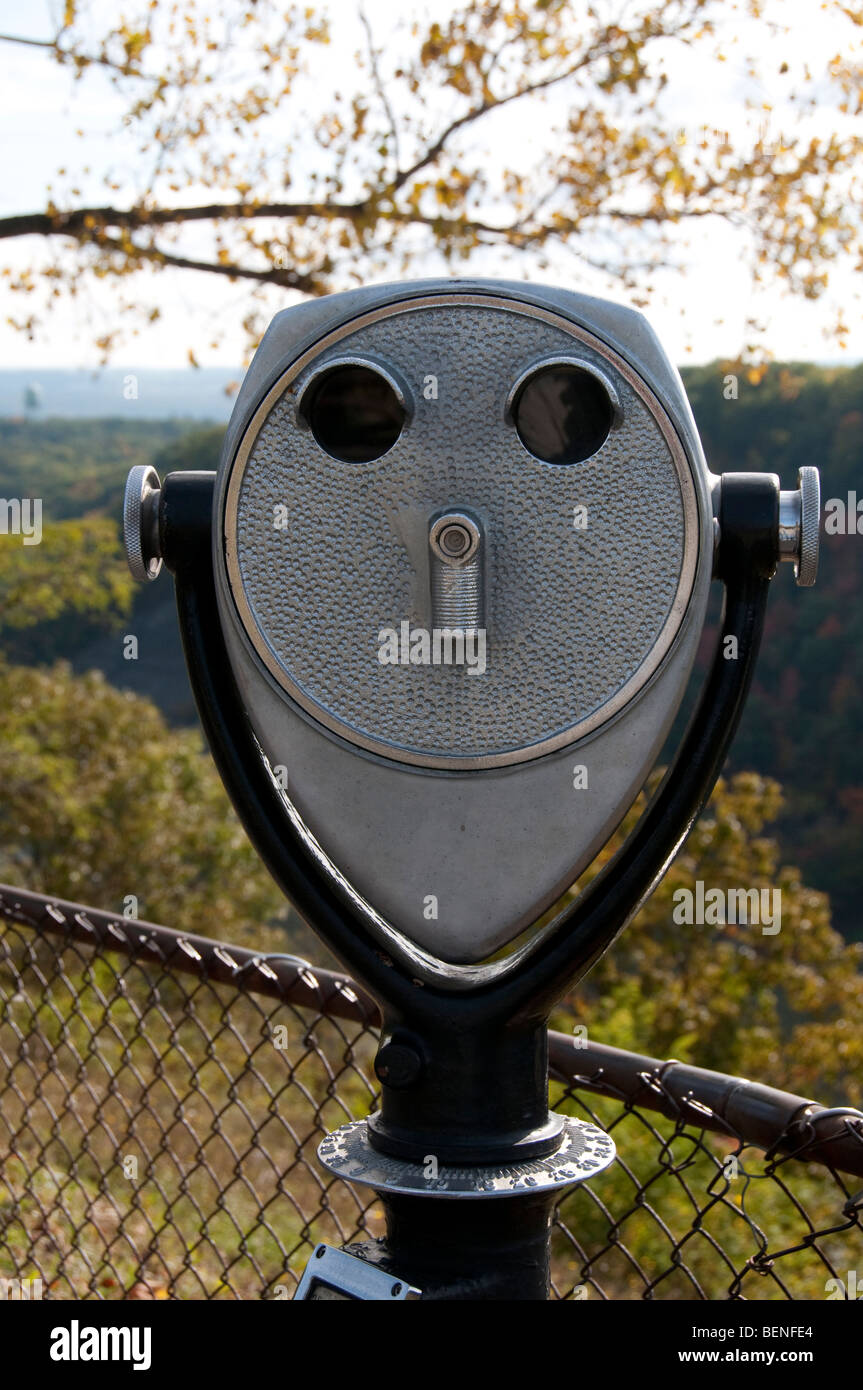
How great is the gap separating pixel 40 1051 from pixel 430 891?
245 inches

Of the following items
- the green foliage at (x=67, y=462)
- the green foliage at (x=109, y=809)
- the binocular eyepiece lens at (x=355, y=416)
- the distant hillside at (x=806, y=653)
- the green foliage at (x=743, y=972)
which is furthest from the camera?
the distant hillside at (x=806, y=653)

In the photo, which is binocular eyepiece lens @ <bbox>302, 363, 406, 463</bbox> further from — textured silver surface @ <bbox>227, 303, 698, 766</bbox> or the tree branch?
the tree branch

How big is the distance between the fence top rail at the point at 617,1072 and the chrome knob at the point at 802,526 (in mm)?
439

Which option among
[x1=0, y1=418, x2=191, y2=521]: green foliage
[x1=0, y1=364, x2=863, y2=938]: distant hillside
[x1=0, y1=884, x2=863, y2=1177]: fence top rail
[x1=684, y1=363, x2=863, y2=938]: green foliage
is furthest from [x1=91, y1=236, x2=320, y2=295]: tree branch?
[x1=684, y1=363, x2=863, y2=938]: green foliage

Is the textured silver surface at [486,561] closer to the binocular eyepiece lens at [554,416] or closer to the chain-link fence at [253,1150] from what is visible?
the binocular eyepiece lens at [554,416]

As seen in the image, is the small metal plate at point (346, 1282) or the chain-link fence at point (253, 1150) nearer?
the small metal plate at point (346, 1282)

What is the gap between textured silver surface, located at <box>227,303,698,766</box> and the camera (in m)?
1.10

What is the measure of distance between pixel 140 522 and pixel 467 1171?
1.99 ft

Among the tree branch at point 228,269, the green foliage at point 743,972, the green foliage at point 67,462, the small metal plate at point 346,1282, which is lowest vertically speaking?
the green foliage at point 743,972

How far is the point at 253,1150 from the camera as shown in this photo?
140 inches

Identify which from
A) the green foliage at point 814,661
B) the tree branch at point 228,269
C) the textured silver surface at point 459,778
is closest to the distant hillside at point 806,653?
the green foliage at point 814,661

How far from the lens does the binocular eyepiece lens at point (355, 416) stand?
1131 mm

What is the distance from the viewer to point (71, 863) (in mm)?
12992

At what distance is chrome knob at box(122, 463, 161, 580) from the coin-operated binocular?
108 mm
